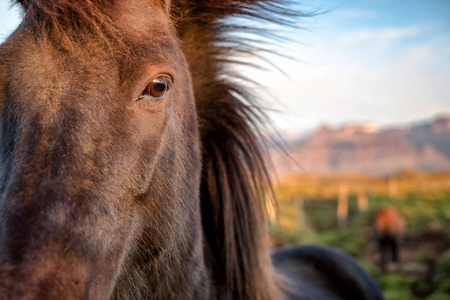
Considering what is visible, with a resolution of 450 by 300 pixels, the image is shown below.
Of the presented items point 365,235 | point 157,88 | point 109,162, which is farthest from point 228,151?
point 365,235

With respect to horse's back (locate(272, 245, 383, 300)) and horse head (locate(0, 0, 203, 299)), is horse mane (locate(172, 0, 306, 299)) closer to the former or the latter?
horse head (locate(0, 0, 203, 299))

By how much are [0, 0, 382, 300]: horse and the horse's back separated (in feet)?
5.60

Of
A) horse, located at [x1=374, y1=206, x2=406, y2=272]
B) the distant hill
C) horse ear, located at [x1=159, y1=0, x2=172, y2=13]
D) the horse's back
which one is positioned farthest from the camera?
the distant hill

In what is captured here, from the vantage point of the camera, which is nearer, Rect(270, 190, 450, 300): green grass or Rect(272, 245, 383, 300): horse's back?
Rect(272, 245, 383, 300): horse's back

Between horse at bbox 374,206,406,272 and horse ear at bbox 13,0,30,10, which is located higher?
horse ear at bbox 13,0,30,10

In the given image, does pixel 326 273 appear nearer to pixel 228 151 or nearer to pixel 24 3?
pixel 228 151

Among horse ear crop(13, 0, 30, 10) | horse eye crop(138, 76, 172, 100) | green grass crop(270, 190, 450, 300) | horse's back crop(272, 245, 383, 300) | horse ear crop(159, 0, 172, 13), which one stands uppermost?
horse ear crop(13, 0, 30, 10)

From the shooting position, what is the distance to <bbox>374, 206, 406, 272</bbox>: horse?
1491 cm

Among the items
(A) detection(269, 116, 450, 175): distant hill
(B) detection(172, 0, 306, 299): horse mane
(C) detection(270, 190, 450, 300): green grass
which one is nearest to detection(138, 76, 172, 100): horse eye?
(B) detection(172, 0, 306, 299): horse mane

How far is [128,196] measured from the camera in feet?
4.44

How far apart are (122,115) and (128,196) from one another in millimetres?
303

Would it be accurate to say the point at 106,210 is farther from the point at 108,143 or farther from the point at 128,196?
the point at 108,143

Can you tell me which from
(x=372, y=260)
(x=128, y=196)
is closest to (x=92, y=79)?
(x=128, y=196)

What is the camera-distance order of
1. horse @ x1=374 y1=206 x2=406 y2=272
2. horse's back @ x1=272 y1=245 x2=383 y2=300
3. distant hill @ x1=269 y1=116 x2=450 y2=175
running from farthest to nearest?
distant hill @ x1=269 y1=116 x2=450 y2=175, horse @ x1=374 y1=206 x2=406 y2=272, horse's back @ x1=272 y1=245 x2=383 y2=300
